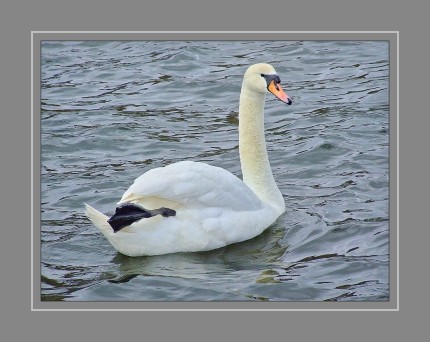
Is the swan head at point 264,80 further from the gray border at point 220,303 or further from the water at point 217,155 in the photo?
the gray border at point 220,303

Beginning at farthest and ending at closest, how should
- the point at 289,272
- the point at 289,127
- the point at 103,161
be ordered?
the point at 289,127 < the point at 103,161 < the point at 289,272

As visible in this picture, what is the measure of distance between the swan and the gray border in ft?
2.56

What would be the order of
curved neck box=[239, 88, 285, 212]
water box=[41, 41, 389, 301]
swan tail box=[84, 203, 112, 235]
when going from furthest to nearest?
curved neck box=[239, 88, 285, 212], swan tail box=[84, 203, 112, 235], water box=[41, 41, 389, 301]

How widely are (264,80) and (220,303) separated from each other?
236cm

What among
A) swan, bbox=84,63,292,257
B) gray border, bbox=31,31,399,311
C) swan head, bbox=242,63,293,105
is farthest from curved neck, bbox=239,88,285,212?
gray border, bbox=31,31,399,311

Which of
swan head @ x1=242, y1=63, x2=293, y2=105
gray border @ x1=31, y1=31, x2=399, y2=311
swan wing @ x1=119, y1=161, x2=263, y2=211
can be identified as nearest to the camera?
gray border @ x1=31, y1=31, x2=399, y2=311

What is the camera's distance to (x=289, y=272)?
11320 millimetres

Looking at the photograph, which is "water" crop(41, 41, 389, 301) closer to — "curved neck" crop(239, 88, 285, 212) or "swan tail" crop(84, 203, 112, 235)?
"curved neck" crop(239, 88, 285, 212)

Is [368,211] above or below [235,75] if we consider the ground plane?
below

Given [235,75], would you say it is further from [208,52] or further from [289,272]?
[289,272]

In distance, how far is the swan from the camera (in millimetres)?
11328

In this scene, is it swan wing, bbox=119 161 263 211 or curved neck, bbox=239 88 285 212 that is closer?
swan wing, bbox=119 161 263 211
